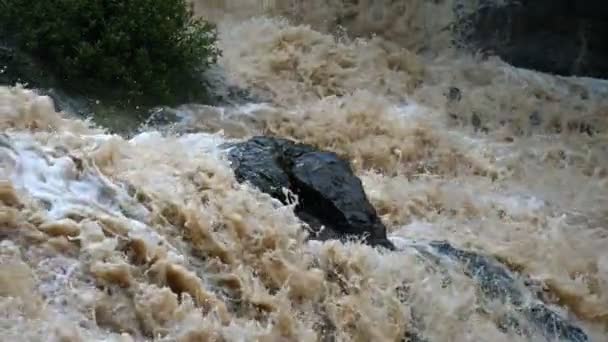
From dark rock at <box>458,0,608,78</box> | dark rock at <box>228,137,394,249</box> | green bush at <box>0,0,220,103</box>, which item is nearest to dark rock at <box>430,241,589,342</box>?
dark rock at <box>228,137,394,249</box>

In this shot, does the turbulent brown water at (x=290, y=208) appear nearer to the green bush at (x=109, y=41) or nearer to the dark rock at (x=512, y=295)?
the dark rock at (x=512, y=295)

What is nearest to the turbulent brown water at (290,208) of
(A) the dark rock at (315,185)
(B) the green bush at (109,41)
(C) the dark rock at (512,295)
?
(C) the dark rock at (512,295)

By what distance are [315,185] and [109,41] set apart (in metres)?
2.64

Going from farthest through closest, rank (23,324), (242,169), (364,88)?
(364,88) < (242,169) < (23,324)

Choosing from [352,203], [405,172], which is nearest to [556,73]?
[405,172]

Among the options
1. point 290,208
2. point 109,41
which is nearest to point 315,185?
point 290,208

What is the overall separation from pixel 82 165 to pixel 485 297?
272 centimetres

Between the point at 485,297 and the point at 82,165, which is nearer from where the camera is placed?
the point at 82,165

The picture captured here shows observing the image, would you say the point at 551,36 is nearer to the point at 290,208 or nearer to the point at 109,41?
the point at 109,41

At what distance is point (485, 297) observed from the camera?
5719 millimetres

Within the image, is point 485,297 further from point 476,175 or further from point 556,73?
point 556,73

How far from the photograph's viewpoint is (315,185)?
613 cm

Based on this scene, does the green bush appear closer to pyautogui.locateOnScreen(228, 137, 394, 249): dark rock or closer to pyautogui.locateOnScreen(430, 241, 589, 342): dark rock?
pyautogui.locateOnScreen(228, 137, 394, 249): dark rock

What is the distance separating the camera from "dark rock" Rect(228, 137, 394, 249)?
5887 millimetres
